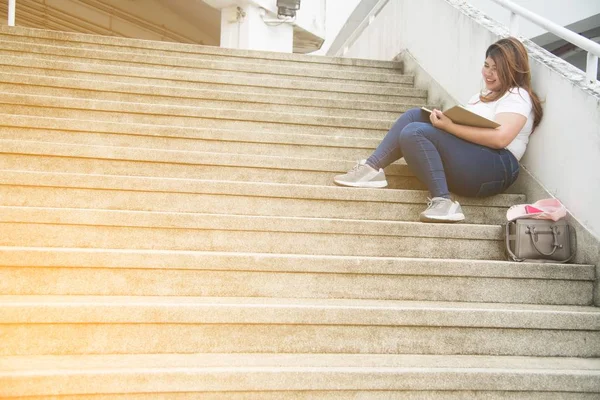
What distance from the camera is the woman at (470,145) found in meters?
3.09

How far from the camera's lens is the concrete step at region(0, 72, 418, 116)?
4086 millimetres

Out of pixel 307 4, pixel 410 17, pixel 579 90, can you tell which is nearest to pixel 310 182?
pixel 579 90

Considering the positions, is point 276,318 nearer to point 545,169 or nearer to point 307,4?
point 545,169

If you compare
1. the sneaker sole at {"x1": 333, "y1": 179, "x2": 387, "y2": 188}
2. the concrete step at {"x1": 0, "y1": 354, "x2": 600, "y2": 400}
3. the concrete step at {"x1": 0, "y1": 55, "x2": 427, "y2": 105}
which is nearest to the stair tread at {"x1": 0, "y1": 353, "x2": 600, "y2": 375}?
the concrete step at {"x1": 0, "y1": 354, "x2": 600, "y2": 400}

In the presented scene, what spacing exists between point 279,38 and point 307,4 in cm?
157

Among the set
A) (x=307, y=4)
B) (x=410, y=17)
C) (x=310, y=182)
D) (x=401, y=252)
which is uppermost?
(x=307, y=4)

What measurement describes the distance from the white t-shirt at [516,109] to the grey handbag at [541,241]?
1.97 feet

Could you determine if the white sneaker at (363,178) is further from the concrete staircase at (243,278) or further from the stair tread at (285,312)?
the stair tread at (285,312)

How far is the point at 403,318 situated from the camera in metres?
2.35

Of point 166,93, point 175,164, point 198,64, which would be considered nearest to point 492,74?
point 175,164

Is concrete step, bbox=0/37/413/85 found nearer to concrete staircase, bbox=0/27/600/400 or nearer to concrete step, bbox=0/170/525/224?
concrete staircase, bbox=0/27/600/400

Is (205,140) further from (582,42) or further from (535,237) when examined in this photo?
(582,42)

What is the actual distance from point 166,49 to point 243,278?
3487 millimetres

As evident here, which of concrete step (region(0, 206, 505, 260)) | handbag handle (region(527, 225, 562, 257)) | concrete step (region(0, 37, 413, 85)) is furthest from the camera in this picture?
concrete step (region(0, 37, 413, 85))
